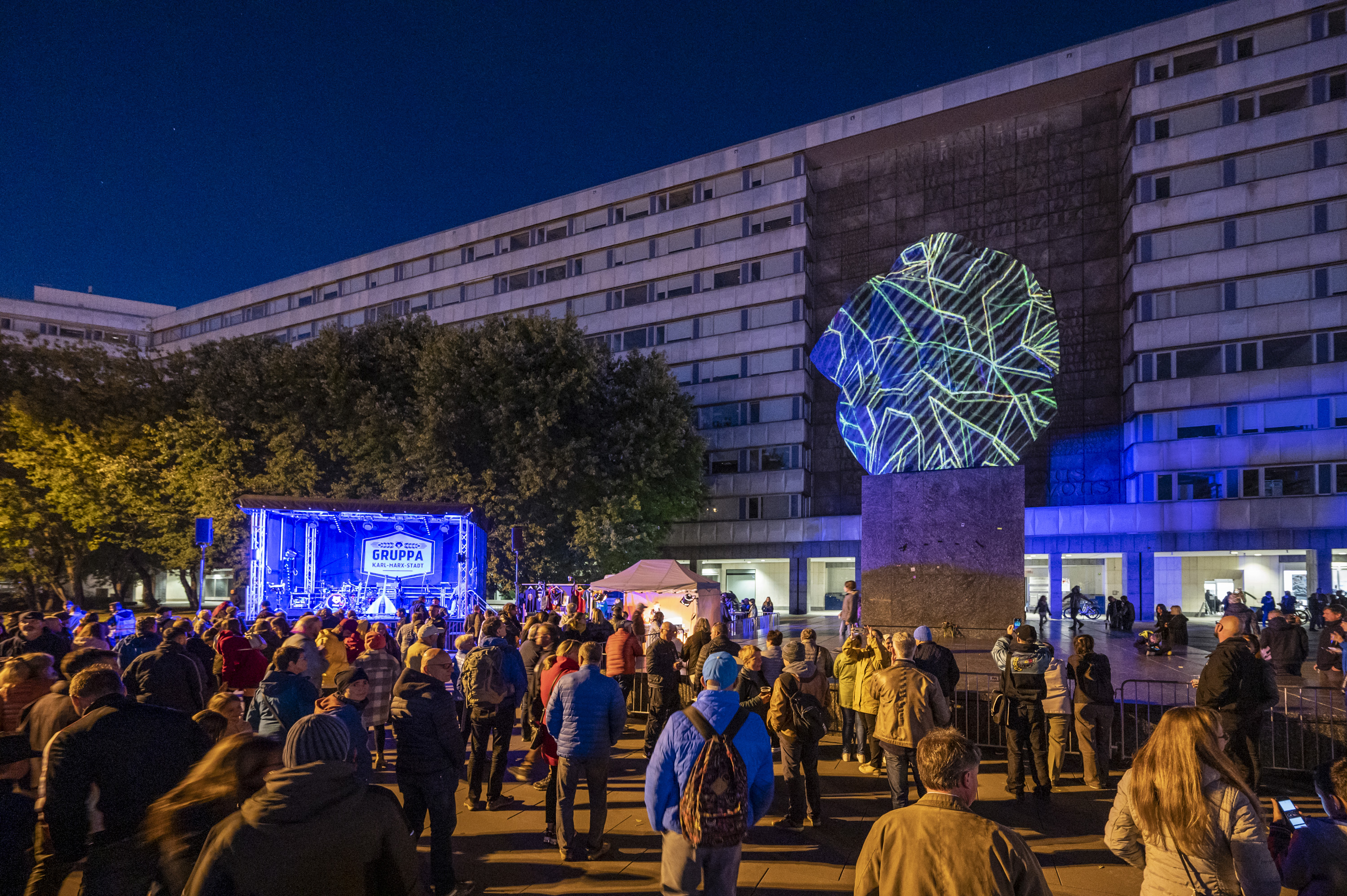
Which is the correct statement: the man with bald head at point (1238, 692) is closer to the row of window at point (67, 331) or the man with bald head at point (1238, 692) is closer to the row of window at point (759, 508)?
the row of window at point (759, 508)

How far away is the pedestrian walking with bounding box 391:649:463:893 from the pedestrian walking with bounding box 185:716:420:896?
2.70 meters

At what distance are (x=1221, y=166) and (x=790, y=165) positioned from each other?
1910 centimetres

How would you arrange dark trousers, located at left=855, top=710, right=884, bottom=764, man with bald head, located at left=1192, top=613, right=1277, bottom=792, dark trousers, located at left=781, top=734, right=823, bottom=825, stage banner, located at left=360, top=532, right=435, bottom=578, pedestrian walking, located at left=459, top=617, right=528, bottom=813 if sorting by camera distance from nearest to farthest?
man with bald head, located at left=1192, top=613, right=1277, bottom=792
dark trousers, located at left=781, top=734, right=823, bottom=825
pedestrian walking, located at left=459, top=617, right=528, bottom=813
dark trousers, located at left=855, top=710, right=884, bottom=764
stage banner, located at left=360, top=532, right=435, bottom=578

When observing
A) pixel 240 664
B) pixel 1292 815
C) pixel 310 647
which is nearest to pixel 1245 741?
pixel 1292 815

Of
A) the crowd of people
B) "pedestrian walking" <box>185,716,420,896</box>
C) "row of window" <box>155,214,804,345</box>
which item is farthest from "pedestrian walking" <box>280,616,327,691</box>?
"row of window" <box>155,214,804,345</box>

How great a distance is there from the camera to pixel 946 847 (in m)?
2.64

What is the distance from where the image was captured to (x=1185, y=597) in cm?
3378

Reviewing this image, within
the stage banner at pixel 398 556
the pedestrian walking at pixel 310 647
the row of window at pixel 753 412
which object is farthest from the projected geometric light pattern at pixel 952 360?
the row of window at pixel 753 412

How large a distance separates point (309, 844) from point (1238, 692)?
23.8ft

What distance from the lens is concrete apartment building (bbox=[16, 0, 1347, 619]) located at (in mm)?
32531

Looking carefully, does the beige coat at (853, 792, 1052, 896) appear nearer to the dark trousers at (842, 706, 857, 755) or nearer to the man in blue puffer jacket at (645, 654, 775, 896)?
the man in blue puffer jacket at (645, 654, 775, 896)

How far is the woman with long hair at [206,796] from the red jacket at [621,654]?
7576mm

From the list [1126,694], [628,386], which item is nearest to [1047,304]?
[1126,694]

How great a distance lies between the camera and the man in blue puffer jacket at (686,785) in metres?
4.19
